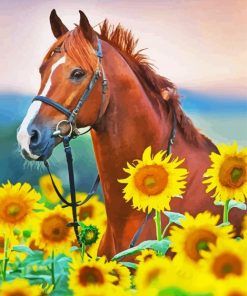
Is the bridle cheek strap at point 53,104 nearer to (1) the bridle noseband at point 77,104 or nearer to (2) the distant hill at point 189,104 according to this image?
(1) the bridle noseband at point 77,104

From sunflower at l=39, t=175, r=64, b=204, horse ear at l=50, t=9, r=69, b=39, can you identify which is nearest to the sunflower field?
sunflower at l=39, t=175, r=64, b=204

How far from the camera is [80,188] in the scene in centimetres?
117

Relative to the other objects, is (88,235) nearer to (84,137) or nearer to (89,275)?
(89,275)

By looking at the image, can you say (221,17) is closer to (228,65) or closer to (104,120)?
(228,65)

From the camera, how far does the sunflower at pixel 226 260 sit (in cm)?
38

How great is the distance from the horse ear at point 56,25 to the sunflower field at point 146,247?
0.38 meters

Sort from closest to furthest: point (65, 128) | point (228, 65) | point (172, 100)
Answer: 1. point (65, 128)
2. point (172, 100)
3. point (228, 65)

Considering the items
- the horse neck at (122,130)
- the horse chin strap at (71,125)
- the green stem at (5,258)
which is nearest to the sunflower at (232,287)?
the green stem at (5,258)

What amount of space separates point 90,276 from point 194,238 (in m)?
0.14

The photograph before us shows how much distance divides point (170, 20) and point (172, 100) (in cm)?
22

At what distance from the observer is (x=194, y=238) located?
48 centimetres

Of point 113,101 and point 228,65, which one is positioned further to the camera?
point 228,65

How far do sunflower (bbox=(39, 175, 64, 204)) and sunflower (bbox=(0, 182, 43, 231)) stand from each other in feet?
1.16

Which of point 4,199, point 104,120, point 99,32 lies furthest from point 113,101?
point 4,199
